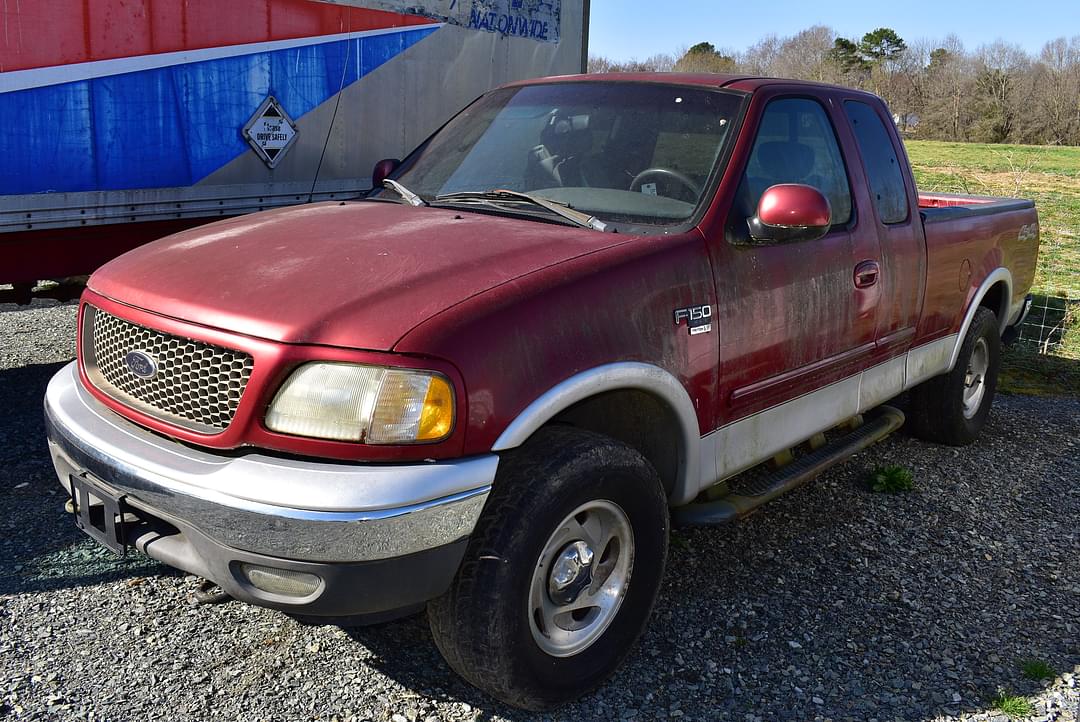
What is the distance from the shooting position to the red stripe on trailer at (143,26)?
4445 millimetres

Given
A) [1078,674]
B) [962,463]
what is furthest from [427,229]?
[962,463]

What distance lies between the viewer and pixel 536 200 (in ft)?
11.7

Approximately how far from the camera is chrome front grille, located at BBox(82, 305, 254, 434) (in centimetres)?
262

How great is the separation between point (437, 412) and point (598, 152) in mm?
1611

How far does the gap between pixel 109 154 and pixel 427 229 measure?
8.13 feet

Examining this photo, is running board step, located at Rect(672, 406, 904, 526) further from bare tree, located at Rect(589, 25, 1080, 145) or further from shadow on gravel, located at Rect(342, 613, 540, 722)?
bare tree, located at Rect(589, 25, 1080, 145)

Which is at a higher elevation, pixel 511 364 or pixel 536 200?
pixel 536 200

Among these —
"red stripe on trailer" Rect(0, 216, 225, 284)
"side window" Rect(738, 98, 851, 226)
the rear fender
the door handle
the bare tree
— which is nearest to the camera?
"side window" Rect(738, 98, 851, 226)

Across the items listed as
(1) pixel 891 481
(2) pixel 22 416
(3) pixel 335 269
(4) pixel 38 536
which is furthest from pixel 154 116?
(1) pixel 891 481

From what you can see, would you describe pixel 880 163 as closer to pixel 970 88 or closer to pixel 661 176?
pixel 661 176

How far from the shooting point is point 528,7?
7.12 metres

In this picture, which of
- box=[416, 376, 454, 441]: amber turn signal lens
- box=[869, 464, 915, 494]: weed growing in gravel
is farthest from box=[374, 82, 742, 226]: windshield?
box=[869, 464, 915, 494]: weed growing in gravel

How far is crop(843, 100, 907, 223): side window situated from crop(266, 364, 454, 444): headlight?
270 cm

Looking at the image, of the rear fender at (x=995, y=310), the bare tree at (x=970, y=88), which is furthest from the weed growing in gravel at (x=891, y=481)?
the bare tree at (x=970, y=88)
